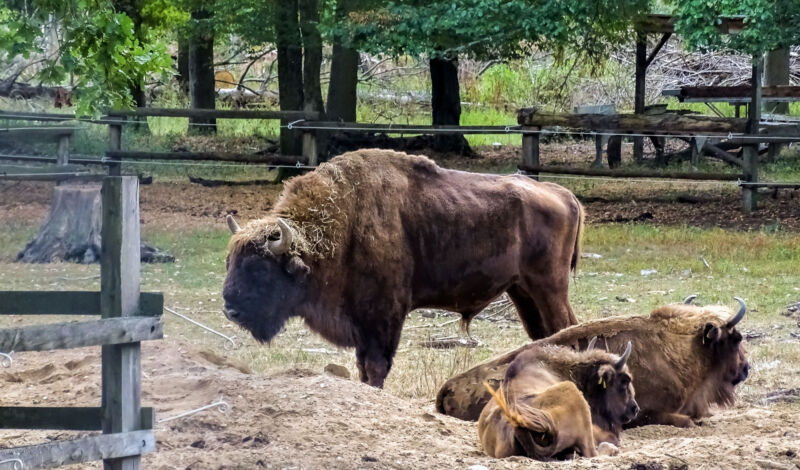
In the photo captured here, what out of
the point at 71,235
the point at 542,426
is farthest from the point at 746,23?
the point at 542,426

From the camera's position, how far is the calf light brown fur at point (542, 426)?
6.39 meters

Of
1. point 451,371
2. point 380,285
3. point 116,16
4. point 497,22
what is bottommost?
point 451,371

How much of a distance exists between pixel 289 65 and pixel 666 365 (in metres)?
15.9

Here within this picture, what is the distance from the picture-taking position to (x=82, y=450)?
4.62 meters

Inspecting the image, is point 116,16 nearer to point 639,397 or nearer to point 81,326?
point 81,326

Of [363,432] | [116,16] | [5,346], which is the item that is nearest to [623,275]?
[363,432]

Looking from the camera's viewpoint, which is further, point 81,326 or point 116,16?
point 116,16

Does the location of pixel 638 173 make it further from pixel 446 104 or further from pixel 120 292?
pixel 120 292

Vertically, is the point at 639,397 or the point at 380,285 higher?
the point at 380,285

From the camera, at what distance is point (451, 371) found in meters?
9.33

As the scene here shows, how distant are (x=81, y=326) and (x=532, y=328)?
5944mm

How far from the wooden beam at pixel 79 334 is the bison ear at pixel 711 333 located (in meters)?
4.84

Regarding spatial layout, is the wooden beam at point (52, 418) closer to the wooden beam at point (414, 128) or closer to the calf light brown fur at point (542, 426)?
the calf light brown fur at point (542, 426)

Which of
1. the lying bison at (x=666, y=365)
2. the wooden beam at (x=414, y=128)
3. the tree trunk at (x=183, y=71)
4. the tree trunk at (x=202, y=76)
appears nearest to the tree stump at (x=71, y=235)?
the wooden beam at (x=414, y=128)
